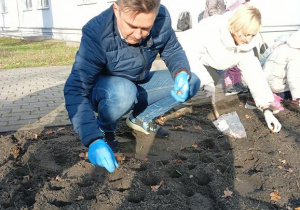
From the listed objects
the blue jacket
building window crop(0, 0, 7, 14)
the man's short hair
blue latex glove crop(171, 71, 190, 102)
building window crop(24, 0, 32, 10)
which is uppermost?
the man's short hair

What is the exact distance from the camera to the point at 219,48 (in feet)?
11.7

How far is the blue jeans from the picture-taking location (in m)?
2.72

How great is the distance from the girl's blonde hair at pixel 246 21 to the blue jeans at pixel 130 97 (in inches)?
24.2

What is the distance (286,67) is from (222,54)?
3.44ft

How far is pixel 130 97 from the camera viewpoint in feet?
9.07

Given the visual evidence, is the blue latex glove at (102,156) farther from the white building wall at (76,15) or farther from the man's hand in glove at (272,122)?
the white building wall at (76,15)

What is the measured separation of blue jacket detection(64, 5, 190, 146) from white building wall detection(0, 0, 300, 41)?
459 centimetres

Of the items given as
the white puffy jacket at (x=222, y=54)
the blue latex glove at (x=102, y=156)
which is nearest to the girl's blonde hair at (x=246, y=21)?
the white puffy jacket at (x=222, y=54)

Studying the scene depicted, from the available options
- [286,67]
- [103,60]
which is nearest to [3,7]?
[286,67]

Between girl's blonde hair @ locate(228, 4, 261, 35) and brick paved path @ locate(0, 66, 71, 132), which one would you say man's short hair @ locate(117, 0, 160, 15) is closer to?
girl's blonde hair @ locate(228, 4, 261, 35)

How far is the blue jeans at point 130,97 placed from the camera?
2723 mm

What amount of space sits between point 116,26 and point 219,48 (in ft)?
4.97

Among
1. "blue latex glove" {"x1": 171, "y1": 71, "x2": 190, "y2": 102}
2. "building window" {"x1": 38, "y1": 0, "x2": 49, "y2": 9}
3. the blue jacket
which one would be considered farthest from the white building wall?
"blue latex glove" {"x1": 171, "y1": 71, "x2": 190, "y2": 102}

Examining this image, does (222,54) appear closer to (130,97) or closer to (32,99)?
(130,97)
